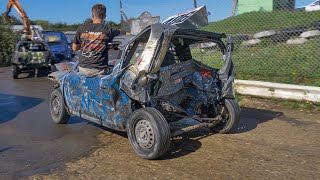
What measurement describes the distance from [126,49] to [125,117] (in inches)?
37.1

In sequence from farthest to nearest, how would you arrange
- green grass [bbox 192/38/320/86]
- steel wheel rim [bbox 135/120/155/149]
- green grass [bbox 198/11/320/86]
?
1. green grass [bbox 198/11/320/86]
2. green grass [bbox 192/38/320/86]
3. steel wheel rim [bbox 135/120/155/149]

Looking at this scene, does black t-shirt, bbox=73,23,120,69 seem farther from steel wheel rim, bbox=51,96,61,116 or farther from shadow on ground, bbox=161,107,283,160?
shadow on ground, bbox=161,107,283,160

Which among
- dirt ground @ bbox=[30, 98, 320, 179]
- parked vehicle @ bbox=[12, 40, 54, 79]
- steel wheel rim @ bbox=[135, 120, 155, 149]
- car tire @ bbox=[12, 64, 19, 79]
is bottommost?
dirt ground @ bbox=[30, 98, 320, 179]

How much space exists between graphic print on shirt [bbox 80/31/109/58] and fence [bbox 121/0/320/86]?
2.63 metres

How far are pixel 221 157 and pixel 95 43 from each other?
8.59 feet

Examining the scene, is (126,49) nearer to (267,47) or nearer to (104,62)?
(104,62)

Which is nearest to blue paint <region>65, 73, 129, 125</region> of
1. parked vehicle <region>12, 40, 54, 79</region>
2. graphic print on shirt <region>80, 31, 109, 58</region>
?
graphic print on shirt <region>80, 31, 109, 58</region>

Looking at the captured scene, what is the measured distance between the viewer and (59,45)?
17625 mm

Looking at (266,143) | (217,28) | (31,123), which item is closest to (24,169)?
(31,123)

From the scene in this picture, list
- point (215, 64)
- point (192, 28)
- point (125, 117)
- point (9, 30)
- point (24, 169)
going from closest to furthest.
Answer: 1. point (24, 169)
2. point (125, 117)
3. point (192, 28)
4. point (215, 64)
5. point (9, 30)

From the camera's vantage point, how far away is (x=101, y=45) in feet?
20.4

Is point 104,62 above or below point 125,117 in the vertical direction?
above

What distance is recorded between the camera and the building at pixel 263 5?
37.2 feet

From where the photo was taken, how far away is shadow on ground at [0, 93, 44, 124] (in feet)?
26.9
